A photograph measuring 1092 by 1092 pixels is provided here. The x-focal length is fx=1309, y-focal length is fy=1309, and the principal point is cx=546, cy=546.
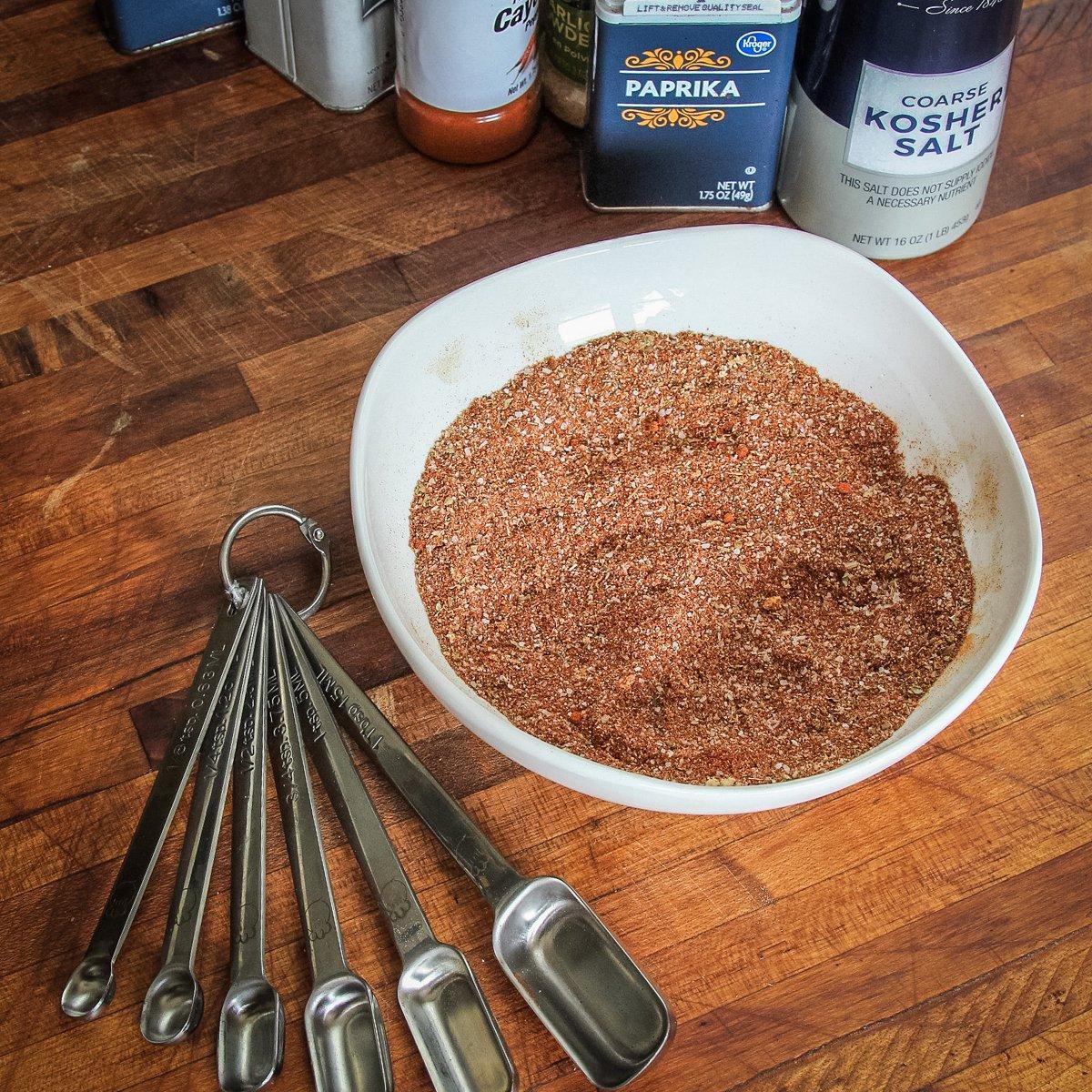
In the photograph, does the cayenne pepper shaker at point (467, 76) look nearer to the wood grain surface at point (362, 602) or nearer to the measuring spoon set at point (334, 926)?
the wood grain surface at point (362, 602)

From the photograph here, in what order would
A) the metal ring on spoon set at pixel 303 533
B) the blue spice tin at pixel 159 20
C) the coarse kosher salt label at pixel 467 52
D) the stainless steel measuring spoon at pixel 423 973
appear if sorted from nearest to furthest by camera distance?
the stainless steel measuring spoon at pixel 423 973, the metal ring on spoon set at pixel 303 533, the coarse kosher salt label at pixel 467 52, the blue spice tin at pixel 159 20

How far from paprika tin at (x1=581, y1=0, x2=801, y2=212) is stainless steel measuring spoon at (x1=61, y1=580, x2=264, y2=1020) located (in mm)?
404

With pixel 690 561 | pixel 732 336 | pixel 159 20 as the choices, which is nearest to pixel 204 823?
pixel 690 561

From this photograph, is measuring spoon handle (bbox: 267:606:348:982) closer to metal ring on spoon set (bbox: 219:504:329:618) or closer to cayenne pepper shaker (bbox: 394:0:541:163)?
metal ring on spoon set (bbox: 219:504:329:618)

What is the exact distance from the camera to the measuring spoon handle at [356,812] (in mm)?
665

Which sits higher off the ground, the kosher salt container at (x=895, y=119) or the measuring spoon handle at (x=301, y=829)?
the kosher salt container at (x=895, y=119)

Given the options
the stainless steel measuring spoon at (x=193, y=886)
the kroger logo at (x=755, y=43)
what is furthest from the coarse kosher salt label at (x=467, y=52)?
the stainless steel measuring spoon at (x=193, y=886)

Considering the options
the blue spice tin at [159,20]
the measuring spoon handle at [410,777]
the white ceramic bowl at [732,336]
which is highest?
the blue spice tin at [159,20]

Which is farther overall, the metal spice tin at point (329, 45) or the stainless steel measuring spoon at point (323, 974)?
the metal spice tin at point (329, 45)

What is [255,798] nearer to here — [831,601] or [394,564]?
[394,564]

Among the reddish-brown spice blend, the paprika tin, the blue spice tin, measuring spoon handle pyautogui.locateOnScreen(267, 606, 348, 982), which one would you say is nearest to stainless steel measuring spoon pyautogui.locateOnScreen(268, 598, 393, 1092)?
measuring spoon handle pyautogui.locateOnScreen(267, 606, 348, 982)

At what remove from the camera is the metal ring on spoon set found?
2.52 feet

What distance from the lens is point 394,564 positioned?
75 cm

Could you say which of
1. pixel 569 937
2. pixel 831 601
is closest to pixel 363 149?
pixel 831 601
